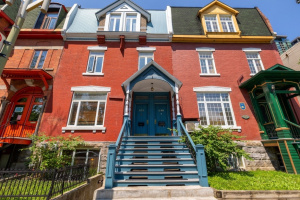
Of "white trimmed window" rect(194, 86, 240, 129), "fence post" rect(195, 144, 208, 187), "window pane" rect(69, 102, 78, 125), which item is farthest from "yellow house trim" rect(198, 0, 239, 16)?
"window pane" rect(69, 102, 78, 125)

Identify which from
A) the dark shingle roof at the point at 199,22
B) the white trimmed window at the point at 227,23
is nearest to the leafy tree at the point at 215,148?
the dark shingle roof at the point at 199,22

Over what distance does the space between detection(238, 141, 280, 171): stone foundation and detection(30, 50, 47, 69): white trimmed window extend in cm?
1489

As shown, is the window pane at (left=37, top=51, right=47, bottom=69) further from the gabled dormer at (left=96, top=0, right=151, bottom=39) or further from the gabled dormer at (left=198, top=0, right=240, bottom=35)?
the gabled dormer at (left=198, top=0, right=240, bottom=35)

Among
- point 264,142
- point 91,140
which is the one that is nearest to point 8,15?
point 91,140

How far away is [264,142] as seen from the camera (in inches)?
354

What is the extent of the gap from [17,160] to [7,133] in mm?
1738

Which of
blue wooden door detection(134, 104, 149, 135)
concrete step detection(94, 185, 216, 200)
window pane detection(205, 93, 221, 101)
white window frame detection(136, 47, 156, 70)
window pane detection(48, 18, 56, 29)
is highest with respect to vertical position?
window pane detection(48, 18, 56, 29)

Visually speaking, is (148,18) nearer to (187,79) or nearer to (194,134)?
(187,79)

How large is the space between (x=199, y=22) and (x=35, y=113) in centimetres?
1503

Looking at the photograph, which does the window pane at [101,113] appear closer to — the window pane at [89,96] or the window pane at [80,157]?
the window pane at [89,96]

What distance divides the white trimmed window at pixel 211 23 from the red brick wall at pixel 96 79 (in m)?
4.06

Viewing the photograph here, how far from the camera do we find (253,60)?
11594 millimetres

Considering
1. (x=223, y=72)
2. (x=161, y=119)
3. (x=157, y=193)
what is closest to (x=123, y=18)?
(x=161, y=119)

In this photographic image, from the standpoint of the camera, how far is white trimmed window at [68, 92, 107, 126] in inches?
379
